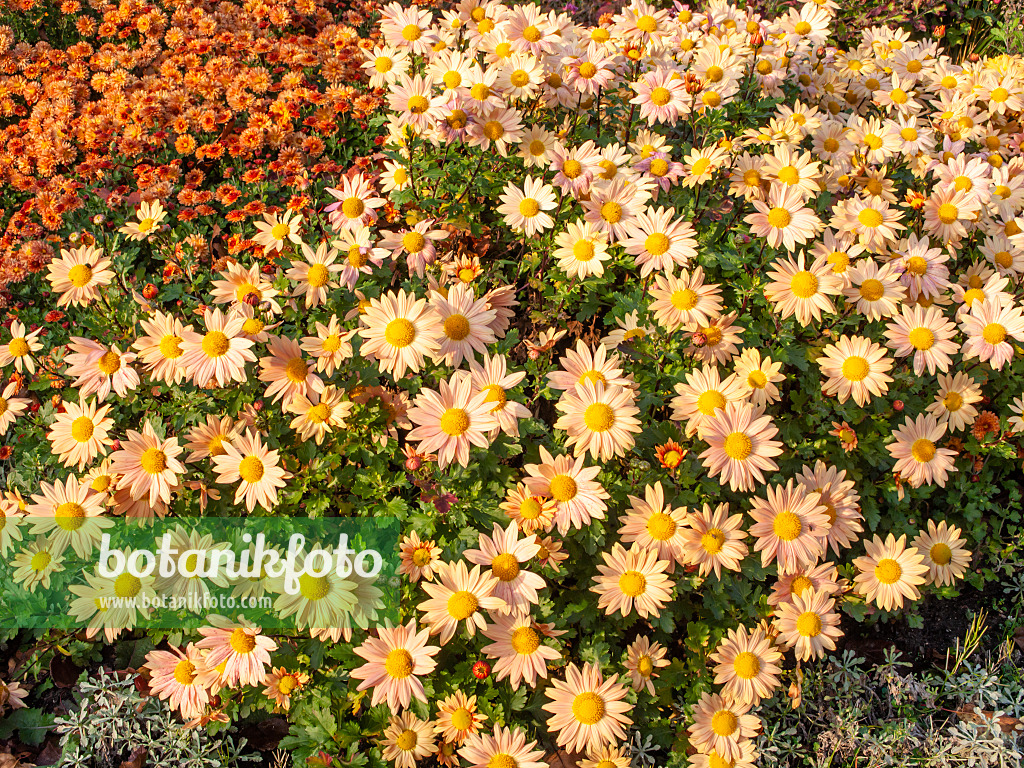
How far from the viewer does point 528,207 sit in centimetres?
378

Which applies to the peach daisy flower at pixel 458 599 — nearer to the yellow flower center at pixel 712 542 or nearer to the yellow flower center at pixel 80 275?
→ the yellow flower center at pixel 712 542

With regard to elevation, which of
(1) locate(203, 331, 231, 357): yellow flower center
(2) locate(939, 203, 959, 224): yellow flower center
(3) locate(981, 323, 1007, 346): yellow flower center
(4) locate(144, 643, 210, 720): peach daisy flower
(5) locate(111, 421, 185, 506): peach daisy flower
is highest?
(2) locate(939, 203, 959, 224): yellow flower center

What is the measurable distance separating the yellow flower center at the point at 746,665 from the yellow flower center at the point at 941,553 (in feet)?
3.64

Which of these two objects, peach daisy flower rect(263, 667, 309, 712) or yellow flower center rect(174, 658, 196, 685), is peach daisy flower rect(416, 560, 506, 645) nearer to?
peach daisy flower rect(263, 667, 309, 712)

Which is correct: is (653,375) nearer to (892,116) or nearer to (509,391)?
(509,391)

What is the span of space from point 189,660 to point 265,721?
0.79 meters

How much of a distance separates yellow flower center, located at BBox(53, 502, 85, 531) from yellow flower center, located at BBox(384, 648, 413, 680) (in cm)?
142

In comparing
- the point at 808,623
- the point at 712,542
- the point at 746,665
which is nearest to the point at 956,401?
the point at 808,623

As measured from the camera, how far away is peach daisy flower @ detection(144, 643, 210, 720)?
2.78m

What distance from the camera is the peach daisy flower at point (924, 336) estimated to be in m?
3.34

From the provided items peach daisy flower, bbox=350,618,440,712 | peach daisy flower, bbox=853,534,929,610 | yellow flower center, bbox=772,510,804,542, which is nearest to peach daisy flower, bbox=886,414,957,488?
peach daisy flower, bbox=853,534,929,610

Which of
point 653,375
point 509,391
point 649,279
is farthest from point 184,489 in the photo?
point 649,279

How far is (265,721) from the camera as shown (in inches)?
135
